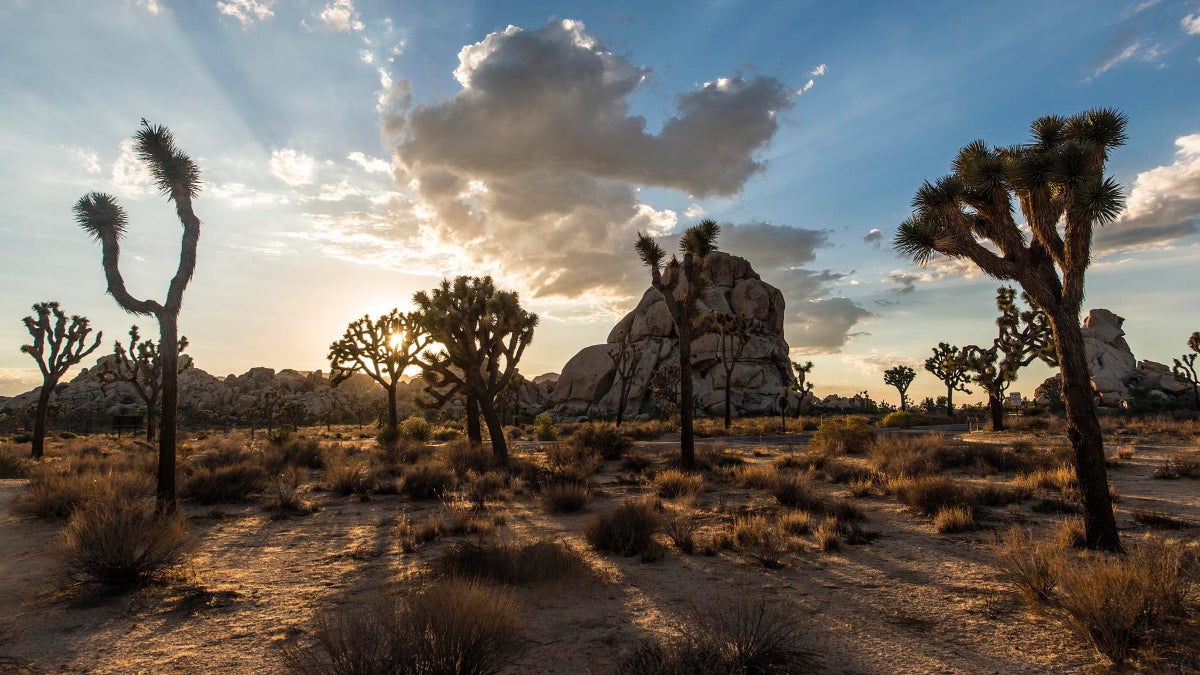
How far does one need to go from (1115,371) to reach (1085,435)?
3204 inches

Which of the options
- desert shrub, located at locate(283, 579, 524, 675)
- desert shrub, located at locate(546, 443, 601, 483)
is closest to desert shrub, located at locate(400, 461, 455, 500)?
desert shrub, located at locate(546, 443, 601, 483)

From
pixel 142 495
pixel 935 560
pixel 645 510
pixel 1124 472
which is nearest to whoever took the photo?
pixel 935 560

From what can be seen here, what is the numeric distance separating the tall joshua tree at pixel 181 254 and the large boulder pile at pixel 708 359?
58.7 metres

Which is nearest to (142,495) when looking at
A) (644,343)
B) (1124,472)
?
(1124,472)

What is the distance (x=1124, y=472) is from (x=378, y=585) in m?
17.7

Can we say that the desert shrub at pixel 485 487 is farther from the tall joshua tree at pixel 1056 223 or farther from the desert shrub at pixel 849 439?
the desert shrub at pixel 849 439

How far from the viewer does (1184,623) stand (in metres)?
5.30

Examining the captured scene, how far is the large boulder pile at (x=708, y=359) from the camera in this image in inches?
2832

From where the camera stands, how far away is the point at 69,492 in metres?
12.5

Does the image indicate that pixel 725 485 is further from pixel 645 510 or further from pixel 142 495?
pixel 142 495

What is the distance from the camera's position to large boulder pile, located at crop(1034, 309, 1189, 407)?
6368 cm

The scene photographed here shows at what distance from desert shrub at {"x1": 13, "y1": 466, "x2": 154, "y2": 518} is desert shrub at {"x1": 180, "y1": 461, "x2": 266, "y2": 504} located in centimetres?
90

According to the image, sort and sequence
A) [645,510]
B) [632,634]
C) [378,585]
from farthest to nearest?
1. [645,510]
2. [378,585]
3. [632,634]

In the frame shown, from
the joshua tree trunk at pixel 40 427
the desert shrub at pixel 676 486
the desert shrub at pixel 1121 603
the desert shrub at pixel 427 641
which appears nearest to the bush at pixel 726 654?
the desert shrub at pixel 427 641
